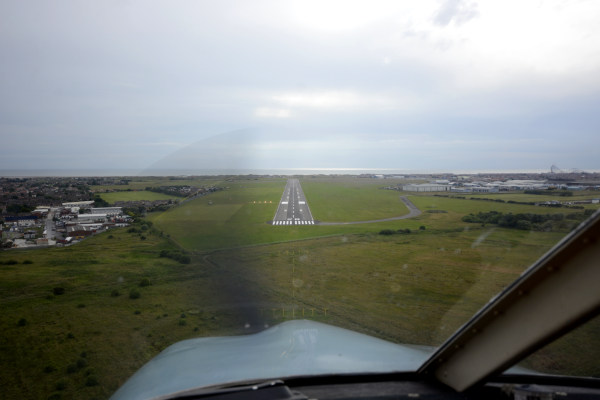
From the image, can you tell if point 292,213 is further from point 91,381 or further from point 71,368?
point 91,381

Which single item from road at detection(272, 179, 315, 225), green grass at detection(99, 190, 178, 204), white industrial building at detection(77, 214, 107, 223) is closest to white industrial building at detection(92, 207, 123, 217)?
white industrial building at detection(77, 214, 107, 223)

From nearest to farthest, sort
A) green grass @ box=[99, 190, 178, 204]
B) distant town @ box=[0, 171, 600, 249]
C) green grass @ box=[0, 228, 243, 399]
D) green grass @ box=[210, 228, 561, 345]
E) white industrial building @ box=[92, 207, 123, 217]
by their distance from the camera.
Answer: green grass @ box=[0, 228, 243, 399] → green grass @ box=[210, 228, 561, 345] → distant town @ box=[0, 171, 600, 249] → white industrial building @ box=[92, 207, 123, 217] → green grass @ box=[99, 190, 178, 204]

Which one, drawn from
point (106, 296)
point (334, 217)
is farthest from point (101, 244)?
A: point (334, 217)

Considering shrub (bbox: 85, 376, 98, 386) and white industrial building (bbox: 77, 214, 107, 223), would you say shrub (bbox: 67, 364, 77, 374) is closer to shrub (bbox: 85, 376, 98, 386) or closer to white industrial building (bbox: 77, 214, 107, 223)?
shrub (bbox: 85, 376, 98, 386)

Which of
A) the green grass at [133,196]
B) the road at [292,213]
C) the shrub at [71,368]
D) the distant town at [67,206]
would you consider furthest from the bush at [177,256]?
the road at [292,213]

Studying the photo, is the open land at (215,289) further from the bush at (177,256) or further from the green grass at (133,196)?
the green grass at (133,196)

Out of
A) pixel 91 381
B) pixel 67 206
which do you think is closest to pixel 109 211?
pixel 67 206
